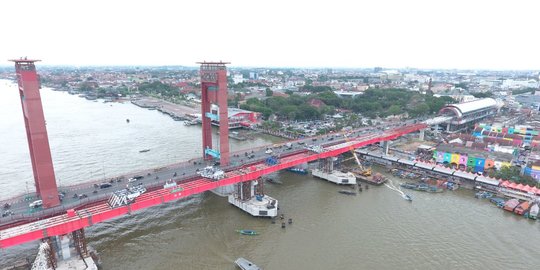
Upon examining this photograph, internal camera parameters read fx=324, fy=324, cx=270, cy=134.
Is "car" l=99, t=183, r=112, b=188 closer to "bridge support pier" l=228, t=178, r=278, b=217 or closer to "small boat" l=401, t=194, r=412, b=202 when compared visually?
"bridge support pier" l=228, t=178, r=278, b=217

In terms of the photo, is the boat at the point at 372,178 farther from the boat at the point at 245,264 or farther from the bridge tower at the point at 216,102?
the boat at the point at 245,264

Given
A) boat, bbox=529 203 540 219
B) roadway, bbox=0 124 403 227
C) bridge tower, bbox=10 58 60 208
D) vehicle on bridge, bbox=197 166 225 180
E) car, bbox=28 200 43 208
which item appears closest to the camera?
bridge tower, bbox=10 58 60 208

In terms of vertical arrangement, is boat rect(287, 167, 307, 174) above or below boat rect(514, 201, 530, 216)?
below

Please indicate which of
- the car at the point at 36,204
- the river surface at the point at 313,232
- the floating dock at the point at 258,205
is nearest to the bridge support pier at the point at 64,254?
the river surface at the point at 313,232

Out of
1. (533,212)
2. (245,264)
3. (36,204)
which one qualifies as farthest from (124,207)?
(533,212)

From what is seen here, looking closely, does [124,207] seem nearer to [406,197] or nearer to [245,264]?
[245,264]

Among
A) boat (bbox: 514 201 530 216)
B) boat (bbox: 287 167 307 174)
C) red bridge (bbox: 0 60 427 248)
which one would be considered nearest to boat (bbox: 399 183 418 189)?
red bridge (bbox: 0 60 427 248)
